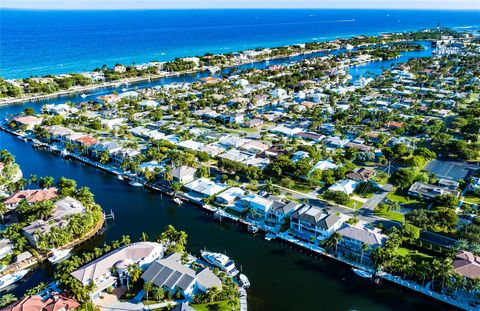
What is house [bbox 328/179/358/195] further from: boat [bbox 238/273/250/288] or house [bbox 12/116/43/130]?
house [bbox 12/116/43/130]

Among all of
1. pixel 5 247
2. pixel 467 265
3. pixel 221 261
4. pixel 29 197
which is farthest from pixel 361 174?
pixel 5 247

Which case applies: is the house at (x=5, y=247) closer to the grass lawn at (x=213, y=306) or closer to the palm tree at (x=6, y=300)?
the palm tree at (x=6, y=300)

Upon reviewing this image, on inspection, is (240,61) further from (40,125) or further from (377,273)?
(377,273)

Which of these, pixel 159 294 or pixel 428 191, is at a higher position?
pixel 428 191

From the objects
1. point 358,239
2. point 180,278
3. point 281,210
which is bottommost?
point 180,278

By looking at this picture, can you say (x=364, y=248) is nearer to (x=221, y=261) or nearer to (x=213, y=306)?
(x=221, y=261)

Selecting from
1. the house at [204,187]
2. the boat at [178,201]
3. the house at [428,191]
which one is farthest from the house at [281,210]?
the house at [428,191]

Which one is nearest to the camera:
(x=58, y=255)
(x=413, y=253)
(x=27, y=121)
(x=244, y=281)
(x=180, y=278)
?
(x=180, y=278)

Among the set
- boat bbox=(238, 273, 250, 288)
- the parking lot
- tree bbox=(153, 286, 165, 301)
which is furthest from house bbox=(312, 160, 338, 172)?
tree bbox=(153, 286, 165, 301)
